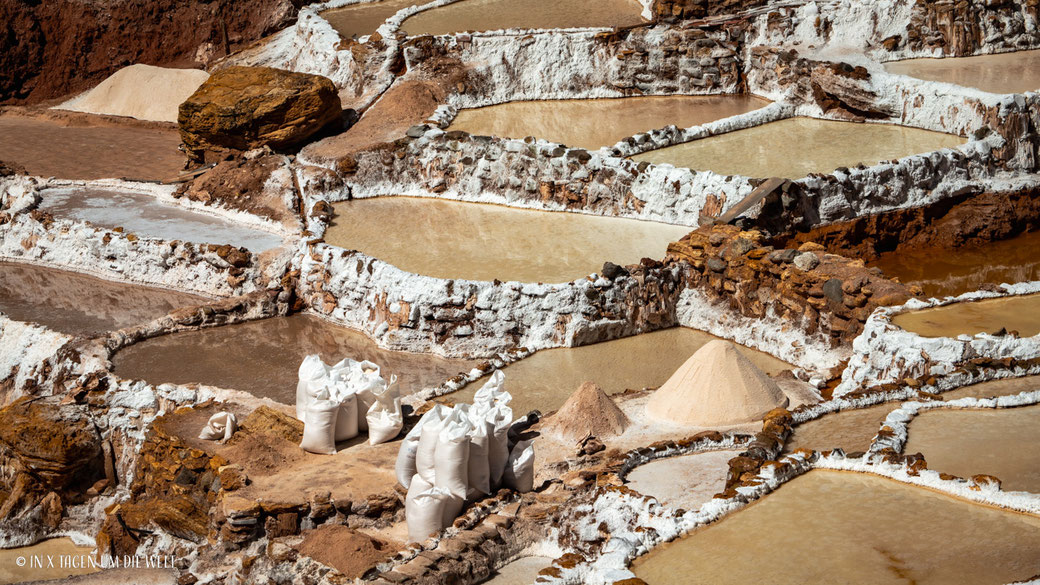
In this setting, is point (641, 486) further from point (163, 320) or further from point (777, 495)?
point (163, 320)

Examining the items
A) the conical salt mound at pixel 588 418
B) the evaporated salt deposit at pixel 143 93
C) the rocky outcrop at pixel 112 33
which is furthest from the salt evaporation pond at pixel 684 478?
the rocky outcrop at pixel 112 33

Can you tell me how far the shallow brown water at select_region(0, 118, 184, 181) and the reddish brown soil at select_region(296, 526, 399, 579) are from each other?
39.0 ft

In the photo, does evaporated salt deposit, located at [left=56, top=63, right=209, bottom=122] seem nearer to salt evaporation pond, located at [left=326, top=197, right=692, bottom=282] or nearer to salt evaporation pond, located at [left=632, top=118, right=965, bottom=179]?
salt evaporation pond, located at [left=326, top=197, right=692, bottom=282]

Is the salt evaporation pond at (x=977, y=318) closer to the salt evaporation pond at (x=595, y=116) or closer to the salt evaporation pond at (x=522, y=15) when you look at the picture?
the salt evaporation pond at (x=595, y=116)

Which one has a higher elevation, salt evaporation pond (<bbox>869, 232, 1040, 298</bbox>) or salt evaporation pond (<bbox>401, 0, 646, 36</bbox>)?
salt evaporation pond (<bbox>401, 0, 646, 36</bbox>)

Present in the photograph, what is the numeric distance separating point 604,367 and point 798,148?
6.35m

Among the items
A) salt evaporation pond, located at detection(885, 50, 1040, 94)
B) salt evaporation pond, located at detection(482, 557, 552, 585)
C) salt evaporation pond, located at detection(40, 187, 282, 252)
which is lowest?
salt evaporation pond, located at detection(482, 557, 552, 585)

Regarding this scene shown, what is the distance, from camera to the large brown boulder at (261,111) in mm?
21406

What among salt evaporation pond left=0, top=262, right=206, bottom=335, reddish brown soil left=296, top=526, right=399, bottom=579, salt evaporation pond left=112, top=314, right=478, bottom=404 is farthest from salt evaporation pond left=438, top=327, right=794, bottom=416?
salt evaporation pond left=0, top=262, right=206, bottom=335

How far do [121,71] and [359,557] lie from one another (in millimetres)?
17843

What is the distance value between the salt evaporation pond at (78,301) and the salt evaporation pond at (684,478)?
884cm

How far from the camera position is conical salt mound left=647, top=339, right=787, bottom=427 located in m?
13.3

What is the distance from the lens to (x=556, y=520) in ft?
38.4

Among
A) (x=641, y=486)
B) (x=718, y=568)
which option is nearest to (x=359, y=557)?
(x=641, y=486)
